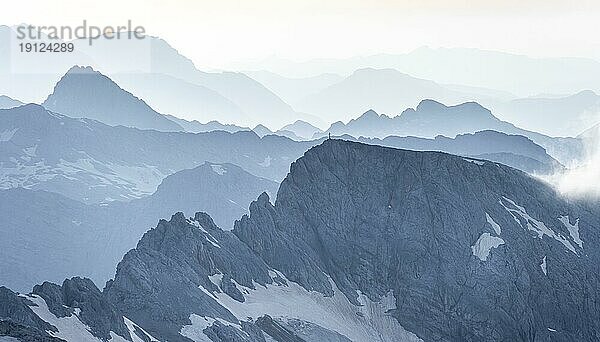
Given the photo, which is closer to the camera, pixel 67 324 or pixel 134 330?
pixel 67 324

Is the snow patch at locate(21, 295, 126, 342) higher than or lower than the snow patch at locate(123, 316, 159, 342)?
higher

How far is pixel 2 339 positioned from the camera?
12888cm

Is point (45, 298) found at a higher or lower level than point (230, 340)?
higher

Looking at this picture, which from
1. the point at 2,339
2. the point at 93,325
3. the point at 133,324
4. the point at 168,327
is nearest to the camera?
the point at 2,339

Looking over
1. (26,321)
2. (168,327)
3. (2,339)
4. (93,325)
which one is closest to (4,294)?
(26,321)

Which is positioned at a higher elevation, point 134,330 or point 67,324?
point 67,324

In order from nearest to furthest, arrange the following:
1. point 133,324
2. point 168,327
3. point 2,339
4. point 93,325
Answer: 1. point 2,339
2. point 93,325
3. point 133,324
4. point 168,327

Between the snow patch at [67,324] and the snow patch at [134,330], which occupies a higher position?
the snow patch at [67,324]

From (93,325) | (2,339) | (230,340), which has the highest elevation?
(2,339)

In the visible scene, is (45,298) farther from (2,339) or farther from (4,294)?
(2,339)

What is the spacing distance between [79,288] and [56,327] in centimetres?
1357

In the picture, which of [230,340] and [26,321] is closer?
[26,321]

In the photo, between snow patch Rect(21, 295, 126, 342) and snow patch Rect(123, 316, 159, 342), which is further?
snow patch Rect(123, 316, 159, 342)

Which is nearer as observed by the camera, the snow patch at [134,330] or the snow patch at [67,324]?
the snow patch at [67,324]
